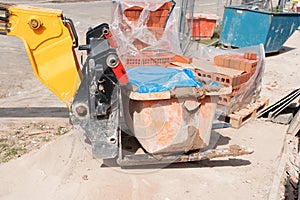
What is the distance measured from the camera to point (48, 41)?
12.1 feet

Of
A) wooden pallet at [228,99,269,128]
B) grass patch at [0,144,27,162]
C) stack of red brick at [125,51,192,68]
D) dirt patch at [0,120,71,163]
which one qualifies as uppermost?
stack of red brick at [125,51,192,68]

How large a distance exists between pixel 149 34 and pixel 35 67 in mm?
4780

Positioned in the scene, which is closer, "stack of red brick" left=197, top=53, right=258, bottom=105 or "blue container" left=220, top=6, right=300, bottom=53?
"stack of red brick" left=197, top=53, right=258, bottom=105

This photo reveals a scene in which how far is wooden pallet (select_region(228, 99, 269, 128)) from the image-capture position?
5.62 m

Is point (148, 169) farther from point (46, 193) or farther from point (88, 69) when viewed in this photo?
point (88, 69)

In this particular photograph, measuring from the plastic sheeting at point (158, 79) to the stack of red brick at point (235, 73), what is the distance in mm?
1297

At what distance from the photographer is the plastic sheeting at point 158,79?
385cm

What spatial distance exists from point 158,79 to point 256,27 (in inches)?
293

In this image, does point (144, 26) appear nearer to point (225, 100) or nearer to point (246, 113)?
point (225, 100)

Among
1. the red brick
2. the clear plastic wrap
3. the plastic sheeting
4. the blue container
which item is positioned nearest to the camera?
the plastic sheeting

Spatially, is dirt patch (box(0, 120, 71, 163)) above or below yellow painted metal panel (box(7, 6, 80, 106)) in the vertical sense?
below

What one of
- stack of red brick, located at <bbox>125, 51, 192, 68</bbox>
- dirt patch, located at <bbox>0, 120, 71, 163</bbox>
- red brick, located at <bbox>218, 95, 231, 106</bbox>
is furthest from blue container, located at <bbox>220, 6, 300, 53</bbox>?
dirt patch, located at <bbox>0, 120, 71, 163</bbox>

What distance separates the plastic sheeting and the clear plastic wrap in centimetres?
312

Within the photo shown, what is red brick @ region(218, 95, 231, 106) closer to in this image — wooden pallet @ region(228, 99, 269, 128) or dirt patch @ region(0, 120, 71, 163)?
wooden pallet @ region(228, 99, 269, 128)
